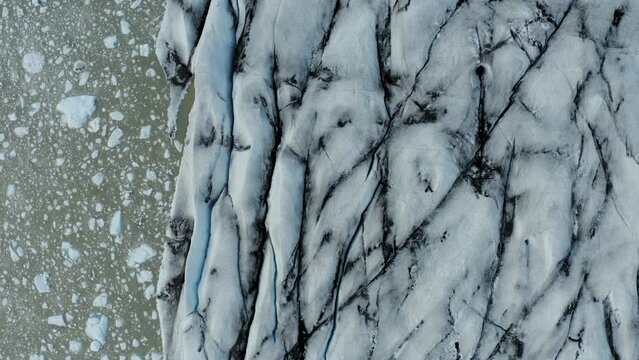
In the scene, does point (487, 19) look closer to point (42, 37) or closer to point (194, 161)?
point (194, 161)

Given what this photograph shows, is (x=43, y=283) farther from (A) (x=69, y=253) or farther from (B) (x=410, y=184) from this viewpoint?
(B) (x=410, y=184)

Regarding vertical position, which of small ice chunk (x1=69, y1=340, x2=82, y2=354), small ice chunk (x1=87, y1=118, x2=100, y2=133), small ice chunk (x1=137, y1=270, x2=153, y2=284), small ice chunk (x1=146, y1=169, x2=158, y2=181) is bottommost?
small ice chunk (x1=69, y1=340, x2=82, y2=354)

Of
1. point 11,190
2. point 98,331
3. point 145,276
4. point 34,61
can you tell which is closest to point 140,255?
point 145,276

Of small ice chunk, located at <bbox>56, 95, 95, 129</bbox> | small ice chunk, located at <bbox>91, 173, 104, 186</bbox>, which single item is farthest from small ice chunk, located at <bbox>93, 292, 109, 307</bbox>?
small ice chunk, located at <bbox>56, 95, 95, 129</bbox>

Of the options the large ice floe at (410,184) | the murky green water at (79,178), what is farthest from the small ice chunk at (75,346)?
the large ice floe at (410,184)

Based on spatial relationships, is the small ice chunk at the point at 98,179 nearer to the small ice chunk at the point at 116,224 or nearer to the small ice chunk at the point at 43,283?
the small ice chunk at the point at 116,224

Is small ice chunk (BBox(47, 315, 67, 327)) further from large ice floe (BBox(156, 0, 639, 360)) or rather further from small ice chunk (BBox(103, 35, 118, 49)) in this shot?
small ice chunk (BBox(103, 35, 118, 49))
